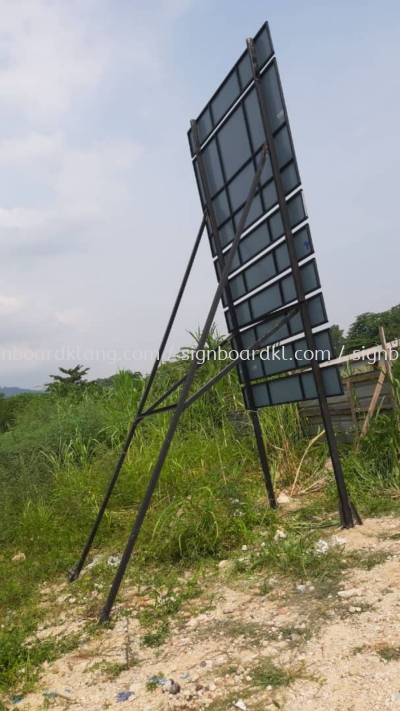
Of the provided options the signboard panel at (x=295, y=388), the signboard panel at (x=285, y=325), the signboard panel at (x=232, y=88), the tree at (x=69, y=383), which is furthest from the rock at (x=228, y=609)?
the tree at (x=69, y=383)

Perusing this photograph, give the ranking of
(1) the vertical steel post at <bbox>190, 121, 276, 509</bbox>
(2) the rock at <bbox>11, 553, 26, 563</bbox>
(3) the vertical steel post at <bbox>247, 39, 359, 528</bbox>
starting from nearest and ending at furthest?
(3) the vertical steel post at <bbox>247, 39, 359, 528</bbox> < (1) the vertical steel post at <bbox>190, 121, 276, 509</bbox> < (2) the rock at <bbox>11, 553, 26, 563</bbox>

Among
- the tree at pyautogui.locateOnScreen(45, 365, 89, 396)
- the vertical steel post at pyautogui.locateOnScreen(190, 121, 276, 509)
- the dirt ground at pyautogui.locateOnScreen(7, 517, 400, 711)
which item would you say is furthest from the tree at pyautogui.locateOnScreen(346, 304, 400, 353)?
the dirt ground at pyautogui.locateOnScreen(7, 517, 400, 711)

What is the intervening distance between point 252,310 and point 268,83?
1415 millimetres

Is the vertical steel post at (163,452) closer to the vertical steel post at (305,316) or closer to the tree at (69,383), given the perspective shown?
the vertical steel post at (305,316)

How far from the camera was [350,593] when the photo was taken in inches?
104

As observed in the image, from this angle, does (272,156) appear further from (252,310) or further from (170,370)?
(170,370)

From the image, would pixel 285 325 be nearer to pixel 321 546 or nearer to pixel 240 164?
pixel 240 164

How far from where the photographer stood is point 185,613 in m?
2.86

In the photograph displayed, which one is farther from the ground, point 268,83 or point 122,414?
point 268,83

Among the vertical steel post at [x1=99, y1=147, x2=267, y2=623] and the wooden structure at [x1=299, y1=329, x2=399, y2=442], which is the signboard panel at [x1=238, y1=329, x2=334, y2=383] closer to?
the vertical steel post at [x1=99, y1=147, x2=267, y2=623]

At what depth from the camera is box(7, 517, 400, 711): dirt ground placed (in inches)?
77.5

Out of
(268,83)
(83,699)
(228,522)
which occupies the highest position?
(268,83)

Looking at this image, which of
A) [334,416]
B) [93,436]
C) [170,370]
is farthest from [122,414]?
[334,416]

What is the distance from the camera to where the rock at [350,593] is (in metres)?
2.63
